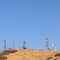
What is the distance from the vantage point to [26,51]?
82.8 m

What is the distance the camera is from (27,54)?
8262 centimetres

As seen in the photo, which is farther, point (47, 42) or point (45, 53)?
point (47, 42)

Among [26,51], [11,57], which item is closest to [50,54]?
[26,51]

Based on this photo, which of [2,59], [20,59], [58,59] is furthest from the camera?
[20,59]

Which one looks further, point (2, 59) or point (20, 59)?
point (20, 59)

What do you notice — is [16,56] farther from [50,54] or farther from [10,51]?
[50,54]

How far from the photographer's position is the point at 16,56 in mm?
79062

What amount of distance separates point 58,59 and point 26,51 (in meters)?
18.1

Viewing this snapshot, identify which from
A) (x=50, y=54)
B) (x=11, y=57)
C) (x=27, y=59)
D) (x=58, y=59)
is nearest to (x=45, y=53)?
(x=50, y=54)

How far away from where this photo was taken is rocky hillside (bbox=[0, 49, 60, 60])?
7775 centimetres

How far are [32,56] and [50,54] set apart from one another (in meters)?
5.20

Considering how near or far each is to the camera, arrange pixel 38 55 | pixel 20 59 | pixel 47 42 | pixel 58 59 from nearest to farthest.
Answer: pixel 58 59 < pixel 20 59 < pixel 38 55 < pixel 47 42

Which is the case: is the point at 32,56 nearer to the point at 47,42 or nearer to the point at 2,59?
the point at 2,59

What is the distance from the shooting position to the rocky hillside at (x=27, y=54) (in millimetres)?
77750
